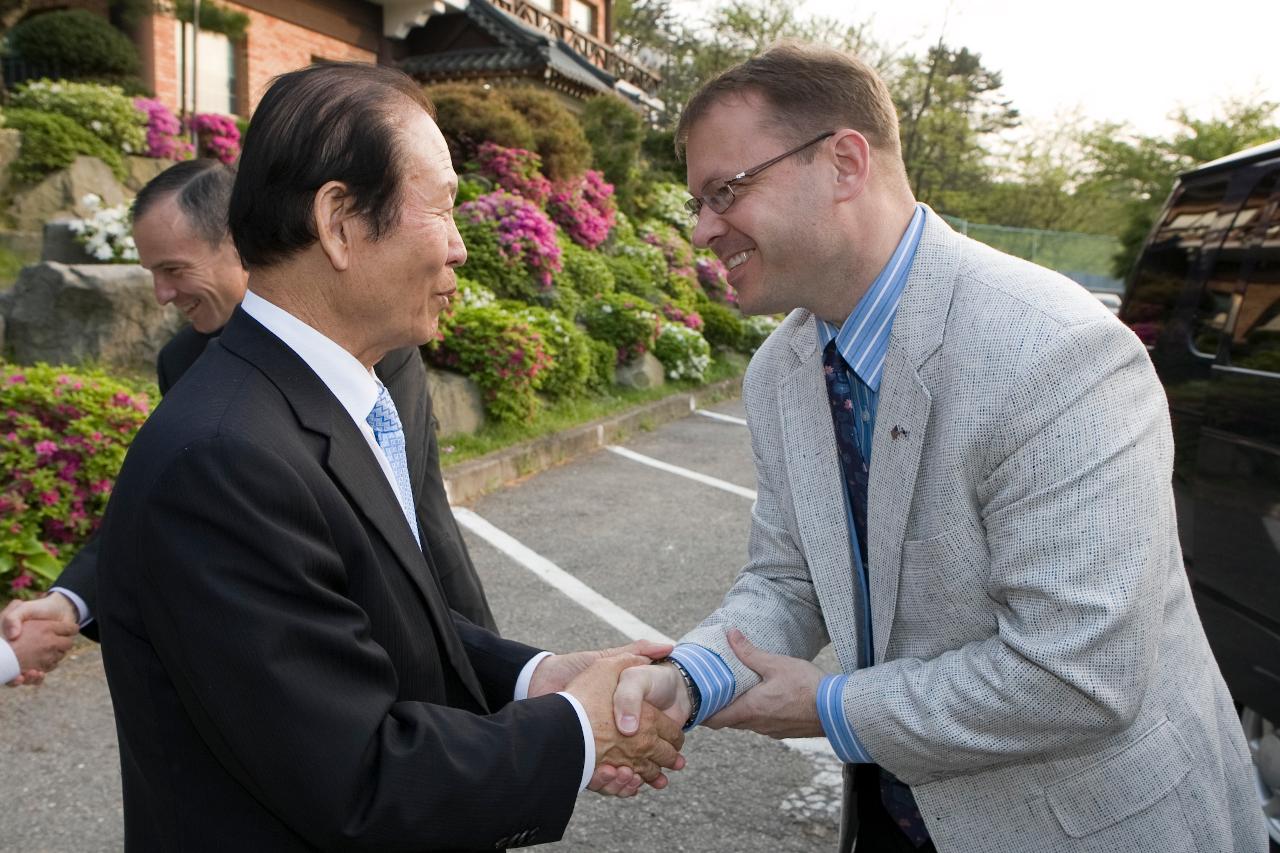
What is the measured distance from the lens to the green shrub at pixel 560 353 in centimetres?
941

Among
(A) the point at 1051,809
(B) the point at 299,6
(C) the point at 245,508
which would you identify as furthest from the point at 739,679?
(B) the point at 299,6

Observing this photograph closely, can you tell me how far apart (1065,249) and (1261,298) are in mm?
30145

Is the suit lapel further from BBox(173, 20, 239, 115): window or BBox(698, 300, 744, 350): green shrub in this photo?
BBox(173, 20, 239, 115): window

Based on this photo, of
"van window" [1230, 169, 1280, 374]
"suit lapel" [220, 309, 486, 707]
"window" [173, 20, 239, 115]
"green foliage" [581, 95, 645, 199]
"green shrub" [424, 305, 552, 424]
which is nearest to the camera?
"suit lapel" [220, 309, 486, 707]

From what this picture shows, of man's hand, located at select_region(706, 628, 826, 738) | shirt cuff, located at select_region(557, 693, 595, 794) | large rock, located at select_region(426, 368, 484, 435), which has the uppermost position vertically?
shirt cuff, located at select_region(557, 693, 595, 794)

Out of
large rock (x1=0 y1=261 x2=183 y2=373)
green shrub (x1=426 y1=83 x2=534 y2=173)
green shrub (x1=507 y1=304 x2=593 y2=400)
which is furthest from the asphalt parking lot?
green shrub (x1=426 y1=83 x2=534 y2=173)

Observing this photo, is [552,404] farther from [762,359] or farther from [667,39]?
[667,39]

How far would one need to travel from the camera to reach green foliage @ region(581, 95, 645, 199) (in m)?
17.1

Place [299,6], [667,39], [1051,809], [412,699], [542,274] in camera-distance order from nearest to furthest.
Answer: [412,699] < [1051,809] < [542,274] < [299,6] < [667,39]

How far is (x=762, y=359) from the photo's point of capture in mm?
2254

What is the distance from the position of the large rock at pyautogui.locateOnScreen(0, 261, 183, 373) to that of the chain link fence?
24.4 meters

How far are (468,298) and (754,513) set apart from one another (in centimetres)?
721

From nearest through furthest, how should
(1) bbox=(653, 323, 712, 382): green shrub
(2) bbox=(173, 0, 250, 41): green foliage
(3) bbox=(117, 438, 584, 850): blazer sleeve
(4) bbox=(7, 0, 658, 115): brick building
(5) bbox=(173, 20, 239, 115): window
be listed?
1. (3) bbox=(117, 438, 584, 850): blazer sleeve
2. (1) bbox=(653, 323, 712, 382): green shrub
3. (2) bbox=(173, 0, 250, 41): green foliage
4. (4) bbox=(7, 0, 658, 115): brick building
5. (5) bbox=(173, 20, 239, 115): window

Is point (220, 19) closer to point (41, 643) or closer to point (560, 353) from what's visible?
point (560, 353)
